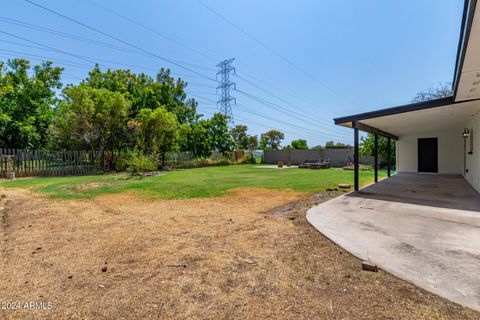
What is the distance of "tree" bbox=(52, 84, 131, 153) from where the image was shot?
13.1 m

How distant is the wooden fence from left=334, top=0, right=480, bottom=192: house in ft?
42.6

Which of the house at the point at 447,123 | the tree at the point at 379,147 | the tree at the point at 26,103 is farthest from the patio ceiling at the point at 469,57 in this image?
the tree at the point at 26,103

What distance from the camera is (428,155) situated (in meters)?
12.5

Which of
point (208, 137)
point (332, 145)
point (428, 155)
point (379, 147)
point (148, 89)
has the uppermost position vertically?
point (148, 89)

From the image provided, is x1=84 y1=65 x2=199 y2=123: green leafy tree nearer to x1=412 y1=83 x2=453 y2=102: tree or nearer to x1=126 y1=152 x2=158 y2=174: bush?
x1=126 y1=152 x2=158 y2=174: bush

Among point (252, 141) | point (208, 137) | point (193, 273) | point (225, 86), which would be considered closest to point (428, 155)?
point (193, 273)

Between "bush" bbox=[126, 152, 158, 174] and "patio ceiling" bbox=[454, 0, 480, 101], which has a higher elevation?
"patio ceiling" bbox=[454, 0, 480, 101]

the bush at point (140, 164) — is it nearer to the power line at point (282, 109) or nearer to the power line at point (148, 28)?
the power line at point (148, 28)

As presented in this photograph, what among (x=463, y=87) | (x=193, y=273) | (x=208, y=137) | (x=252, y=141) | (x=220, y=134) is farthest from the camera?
(x=252, y=141)

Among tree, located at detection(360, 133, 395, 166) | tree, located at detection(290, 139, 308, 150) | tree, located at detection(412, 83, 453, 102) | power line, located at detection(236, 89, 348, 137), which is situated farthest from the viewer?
tree, located at detection(290, 139, 308, 150)

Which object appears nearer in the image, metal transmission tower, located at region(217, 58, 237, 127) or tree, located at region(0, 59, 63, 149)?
tree, located at region(0, 59, 63, 149)

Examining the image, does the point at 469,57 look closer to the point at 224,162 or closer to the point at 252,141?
the point at 224,162

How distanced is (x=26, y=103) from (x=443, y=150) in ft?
82.8

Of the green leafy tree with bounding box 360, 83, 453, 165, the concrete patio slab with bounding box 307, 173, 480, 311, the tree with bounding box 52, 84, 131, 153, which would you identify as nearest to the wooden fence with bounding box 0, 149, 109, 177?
the tree with bounding box 52, 84, 131, 153
